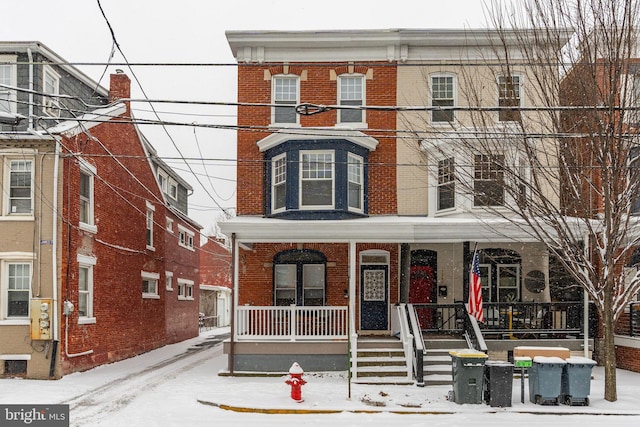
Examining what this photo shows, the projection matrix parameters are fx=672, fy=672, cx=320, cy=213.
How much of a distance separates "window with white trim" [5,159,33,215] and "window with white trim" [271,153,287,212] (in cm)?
645

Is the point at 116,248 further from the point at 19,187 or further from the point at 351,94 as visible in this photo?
the point at 351,94

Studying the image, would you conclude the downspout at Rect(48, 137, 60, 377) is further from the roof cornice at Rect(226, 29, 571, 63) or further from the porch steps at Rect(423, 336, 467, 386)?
the porch steps at Rect(423, 336, 467, 386)

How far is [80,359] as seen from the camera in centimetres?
1788

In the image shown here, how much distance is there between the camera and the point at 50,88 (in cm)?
1911

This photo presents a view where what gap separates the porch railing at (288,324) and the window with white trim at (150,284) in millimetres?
7617

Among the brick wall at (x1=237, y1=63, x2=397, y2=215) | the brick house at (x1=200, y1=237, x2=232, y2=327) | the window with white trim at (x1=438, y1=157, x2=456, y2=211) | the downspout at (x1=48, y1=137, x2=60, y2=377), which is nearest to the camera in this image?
the downspout at (x1=48, y1=137, x2=60, y2=377)

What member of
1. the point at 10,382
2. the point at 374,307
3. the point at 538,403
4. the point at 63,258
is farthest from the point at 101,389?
the point at 538,403

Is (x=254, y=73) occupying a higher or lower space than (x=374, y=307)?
higher

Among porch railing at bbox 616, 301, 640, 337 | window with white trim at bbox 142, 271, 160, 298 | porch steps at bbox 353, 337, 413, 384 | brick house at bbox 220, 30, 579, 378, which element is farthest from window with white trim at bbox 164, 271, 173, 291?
porch railing at bbox 616, 301, 640, 337

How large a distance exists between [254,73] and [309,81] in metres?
1.64

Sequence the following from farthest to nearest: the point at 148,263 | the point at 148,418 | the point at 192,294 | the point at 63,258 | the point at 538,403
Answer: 1. the point at 192,294
2. the point at 148,263
3. the point at 63,258
4. the point at 538,403
5. the point at 148,418

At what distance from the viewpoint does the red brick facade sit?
17.5 meters

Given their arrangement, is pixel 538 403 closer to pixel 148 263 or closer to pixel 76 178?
pixel 76 178

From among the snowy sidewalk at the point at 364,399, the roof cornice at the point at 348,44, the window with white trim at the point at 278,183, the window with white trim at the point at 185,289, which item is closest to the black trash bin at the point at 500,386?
the snowy sidewalk at the point at 364,399
